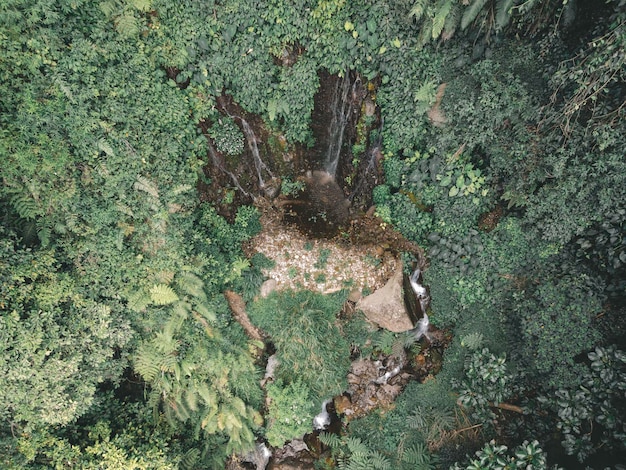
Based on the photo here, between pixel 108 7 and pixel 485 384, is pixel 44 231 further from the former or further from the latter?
pixel 485 384

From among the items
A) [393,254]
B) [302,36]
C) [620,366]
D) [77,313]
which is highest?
[302,36]

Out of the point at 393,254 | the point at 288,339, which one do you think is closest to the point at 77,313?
the point at 288,339

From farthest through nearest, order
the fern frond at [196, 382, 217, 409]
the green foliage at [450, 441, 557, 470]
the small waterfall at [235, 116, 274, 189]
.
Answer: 1. the small waterfall at [235, 116, 274, 189]
2. the fern frond at [196, 382, 217, 409]
3. the green foliage at [450, 441, 557, 470]

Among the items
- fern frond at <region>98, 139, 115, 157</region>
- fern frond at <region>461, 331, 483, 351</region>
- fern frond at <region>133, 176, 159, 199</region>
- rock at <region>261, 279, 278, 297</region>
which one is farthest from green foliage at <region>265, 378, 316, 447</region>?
fern frond at <region>98, 139, 115, 157</region>

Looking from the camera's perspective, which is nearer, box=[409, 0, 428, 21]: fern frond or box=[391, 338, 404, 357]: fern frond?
box=[409, 0, 428, 21]: fern frond

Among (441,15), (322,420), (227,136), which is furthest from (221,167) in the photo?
(322,420)

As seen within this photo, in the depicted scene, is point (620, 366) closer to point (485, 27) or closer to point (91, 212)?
point (485, 27)

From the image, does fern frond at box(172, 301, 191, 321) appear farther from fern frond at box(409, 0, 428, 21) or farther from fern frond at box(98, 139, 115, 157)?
fern frond at box(409, 0, 428, 21)
